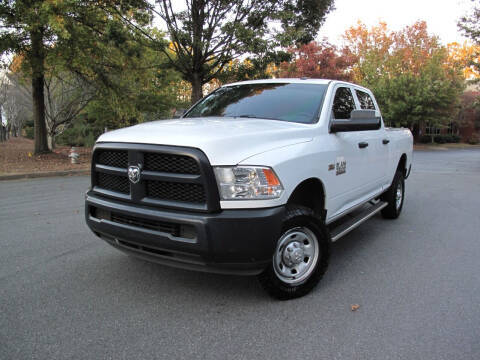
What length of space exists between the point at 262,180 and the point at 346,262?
1.94 meters

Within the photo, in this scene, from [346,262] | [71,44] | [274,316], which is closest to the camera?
[274,316]

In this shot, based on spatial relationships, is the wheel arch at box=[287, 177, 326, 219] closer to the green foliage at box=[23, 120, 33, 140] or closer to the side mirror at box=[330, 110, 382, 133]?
the side mirror at box=[330, 110, 382, 133]

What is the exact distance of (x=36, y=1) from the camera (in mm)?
10594

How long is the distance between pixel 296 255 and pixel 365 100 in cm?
303

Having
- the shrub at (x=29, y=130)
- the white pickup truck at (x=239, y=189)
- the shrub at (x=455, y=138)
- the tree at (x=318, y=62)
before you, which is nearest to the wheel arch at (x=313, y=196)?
the white pickup truck at (x=239, y=189)

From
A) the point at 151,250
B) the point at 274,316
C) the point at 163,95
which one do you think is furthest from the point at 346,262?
the point at 163,95

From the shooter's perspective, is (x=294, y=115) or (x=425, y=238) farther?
(x=425, y=238)

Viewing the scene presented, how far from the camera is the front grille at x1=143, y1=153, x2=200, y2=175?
108 inches

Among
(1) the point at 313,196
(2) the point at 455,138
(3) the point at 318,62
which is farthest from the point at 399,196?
(2) the point at 455,138

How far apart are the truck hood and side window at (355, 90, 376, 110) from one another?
6.17 ft

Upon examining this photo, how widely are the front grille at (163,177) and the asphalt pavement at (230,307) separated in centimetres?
89

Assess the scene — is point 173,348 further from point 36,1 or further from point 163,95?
point 163,95

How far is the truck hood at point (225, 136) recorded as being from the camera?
8.95ft

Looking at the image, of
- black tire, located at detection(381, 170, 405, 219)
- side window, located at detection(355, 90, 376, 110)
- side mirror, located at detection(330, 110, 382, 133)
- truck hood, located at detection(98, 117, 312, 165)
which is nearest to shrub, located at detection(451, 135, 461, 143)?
black tire, located at detection(381, 170, 405, 219)
